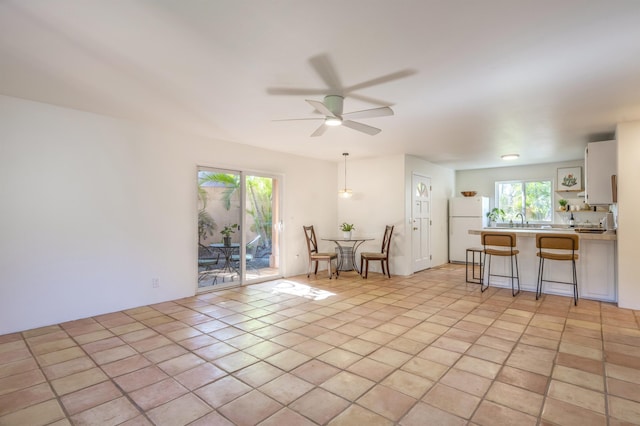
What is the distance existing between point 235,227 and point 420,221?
3.87 meters

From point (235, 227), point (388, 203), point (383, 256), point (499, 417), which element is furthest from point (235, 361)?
point (388, 203)

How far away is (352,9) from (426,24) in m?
0.50

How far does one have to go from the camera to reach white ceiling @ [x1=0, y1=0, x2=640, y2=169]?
6.21 feet

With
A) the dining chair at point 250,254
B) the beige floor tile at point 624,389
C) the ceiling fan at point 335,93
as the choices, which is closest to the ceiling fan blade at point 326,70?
the ceiling fan at point 335,93

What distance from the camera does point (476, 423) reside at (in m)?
1.86

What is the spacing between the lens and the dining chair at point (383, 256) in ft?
20.0

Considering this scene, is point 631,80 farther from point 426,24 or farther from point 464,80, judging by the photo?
point 426,24

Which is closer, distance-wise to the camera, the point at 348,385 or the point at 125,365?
the point at 348,385

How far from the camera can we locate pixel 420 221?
22.3ft

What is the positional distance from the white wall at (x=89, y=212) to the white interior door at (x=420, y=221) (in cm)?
389

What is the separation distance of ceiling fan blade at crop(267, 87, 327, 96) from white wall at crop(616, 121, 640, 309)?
Result: 4047 mm

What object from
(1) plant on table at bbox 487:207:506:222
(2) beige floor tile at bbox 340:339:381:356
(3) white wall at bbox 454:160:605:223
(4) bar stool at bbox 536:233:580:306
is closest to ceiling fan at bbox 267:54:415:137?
(2) beige floor tile at bbox 340:339:381:356

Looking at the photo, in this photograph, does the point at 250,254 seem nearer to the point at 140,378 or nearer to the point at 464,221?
the point at 140,378

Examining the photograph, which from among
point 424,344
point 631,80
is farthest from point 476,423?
point 631,80
